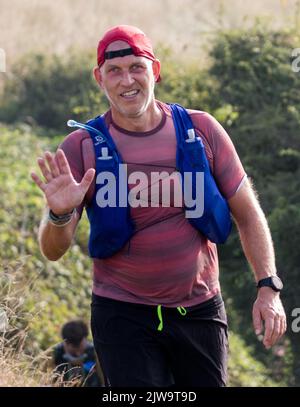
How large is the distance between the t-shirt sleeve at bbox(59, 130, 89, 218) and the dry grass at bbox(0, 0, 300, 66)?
1332cm

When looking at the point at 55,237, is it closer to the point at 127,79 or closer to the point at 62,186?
the point at 62,186

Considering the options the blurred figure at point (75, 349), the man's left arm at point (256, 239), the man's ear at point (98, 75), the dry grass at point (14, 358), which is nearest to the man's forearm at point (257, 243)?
the man's left arm at point (256, 239)

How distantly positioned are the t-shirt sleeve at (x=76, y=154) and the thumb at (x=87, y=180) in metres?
0.21

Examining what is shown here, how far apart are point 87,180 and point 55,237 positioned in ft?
1.03

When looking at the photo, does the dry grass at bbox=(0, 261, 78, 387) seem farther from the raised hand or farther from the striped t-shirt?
the raised hand

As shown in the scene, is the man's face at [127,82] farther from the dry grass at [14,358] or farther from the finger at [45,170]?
the dry grass at [14,358]

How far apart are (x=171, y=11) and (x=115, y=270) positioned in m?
19.7

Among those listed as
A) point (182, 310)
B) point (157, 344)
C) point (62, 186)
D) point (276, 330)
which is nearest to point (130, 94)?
point (62, 186)

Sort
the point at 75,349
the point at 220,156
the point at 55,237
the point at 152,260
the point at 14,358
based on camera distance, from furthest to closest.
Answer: the point at 75,349, the point at 14,358, the point at 220,156, the point at 152,260, the point at 55,237

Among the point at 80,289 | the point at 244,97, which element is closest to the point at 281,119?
the point at 244,97

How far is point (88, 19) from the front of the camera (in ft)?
69.9

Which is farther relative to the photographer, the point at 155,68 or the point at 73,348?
the point at 73,348

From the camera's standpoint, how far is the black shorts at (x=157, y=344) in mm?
4527
